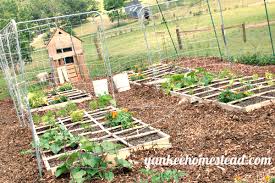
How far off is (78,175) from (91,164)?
207 mm

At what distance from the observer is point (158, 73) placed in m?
12.3

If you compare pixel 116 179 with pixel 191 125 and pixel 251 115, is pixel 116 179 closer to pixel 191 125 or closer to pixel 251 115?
pixel 191 125

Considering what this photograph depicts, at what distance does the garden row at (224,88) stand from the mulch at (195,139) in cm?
19

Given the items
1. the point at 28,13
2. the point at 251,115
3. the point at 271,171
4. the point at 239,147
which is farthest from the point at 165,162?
the point at 28,13

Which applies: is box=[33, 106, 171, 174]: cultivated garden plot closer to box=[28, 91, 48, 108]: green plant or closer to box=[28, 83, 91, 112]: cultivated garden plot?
box=[28, 83, 91, 112]: cultivated garden plot

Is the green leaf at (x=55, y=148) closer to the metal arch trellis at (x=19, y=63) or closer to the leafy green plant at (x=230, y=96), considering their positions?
the metal arch trellis at (x=19, y=63)

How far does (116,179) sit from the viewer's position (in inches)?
201

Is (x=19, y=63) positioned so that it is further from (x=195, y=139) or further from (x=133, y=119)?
(x=195, y=139)

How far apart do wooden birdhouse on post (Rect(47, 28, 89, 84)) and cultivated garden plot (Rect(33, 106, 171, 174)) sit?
5686 mm

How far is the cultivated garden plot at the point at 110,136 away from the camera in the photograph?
5.99m

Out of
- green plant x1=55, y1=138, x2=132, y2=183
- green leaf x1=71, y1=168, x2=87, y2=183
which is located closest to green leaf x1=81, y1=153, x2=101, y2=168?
green plant x1=55, y1=138, x2=132, y2=183

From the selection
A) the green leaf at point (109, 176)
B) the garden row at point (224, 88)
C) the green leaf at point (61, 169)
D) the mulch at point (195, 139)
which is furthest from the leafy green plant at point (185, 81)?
the green leaf at point (109, 176)

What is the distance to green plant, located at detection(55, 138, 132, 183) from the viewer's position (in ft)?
16.9

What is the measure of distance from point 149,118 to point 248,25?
39.3 ft
